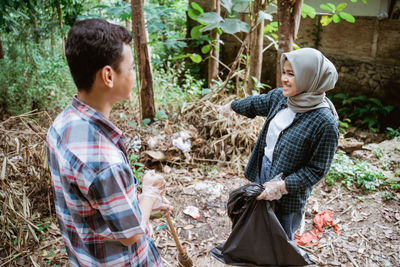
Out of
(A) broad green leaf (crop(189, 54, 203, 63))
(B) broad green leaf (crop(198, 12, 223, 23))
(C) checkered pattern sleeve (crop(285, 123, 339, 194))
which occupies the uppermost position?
(B) broad green leaf (crop(198, 12, 223, 23))

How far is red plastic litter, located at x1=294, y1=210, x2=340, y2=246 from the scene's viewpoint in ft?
9.95

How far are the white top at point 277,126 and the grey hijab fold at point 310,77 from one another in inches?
4.9

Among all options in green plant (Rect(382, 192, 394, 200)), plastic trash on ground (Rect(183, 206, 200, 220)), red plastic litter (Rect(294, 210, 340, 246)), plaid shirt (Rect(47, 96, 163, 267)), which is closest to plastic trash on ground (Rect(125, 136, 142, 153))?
plastic trash on ground (Rect(183, 206, 200, 220))

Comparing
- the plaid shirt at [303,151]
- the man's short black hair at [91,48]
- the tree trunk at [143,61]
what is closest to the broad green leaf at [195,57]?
the tree trunk at [143,61]

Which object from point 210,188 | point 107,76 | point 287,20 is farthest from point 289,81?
point 210,188

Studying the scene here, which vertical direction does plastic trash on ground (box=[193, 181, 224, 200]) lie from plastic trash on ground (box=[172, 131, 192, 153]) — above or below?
below

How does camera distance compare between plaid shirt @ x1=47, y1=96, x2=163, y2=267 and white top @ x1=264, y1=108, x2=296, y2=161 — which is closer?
plaid shirt @ x1=47, y1=96, x2=163, y2=267

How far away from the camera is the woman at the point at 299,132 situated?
1.90 meters

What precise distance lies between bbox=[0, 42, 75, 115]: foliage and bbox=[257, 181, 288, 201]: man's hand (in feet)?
15.5

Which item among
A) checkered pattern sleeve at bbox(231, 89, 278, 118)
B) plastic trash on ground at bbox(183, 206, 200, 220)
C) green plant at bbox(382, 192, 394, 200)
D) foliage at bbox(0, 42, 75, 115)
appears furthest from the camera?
foliage at bbox(0, 42, 75, 115)

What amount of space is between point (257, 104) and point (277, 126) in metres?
0.32

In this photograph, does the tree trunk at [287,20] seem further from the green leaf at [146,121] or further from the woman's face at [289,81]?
the green leaf at [146,121]

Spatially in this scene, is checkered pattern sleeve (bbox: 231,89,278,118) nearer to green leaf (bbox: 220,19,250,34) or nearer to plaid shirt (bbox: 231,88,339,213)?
plaid shirt (bbox: 231,88,339,213)

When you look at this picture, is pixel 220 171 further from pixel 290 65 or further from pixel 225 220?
pixel 290 65
